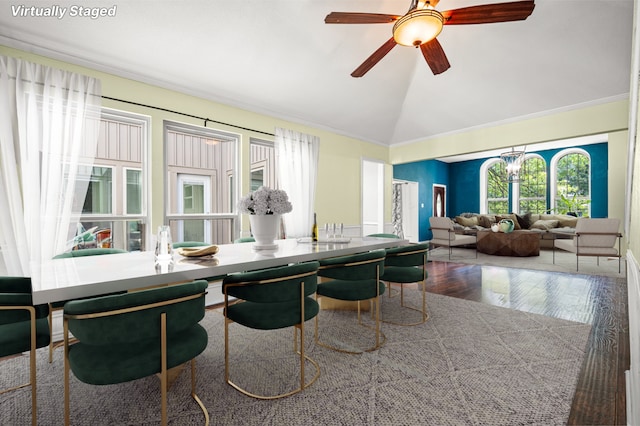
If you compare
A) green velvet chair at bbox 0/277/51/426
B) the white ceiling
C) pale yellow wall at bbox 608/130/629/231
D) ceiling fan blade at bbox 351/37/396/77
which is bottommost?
green velvet chair at bbox 0/277/51/426

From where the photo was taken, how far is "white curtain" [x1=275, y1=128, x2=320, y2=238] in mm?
4309

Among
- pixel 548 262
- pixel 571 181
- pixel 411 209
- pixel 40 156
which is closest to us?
pixel 40 156

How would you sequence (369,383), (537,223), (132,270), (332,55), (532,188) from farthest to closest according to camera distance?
(532,188)
(537,223)
(332,55)
(369,383)
(132,270)

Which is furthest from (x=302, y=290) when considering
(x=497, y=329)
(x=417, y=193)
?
(x=417, y=193)

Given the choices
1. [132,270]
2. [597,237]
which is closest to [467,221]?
[597,237]

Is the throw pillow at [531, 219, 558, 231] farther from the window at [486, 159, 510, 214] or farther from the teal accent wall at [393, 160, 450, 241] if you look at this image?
the teal accent wall at [393, 160, 450, 241]

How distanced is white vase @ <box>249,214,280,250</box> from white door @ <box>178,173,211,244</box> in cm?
168

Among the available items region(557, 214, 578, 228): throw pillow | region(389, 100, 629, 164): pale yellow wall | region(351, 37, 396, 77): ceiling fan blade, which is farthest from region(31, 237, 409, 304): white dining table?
region(557, 214, 578, 228): throw pillow

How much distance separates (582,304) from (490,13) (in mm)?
3209

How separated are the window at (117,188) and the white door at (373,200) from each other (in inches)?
167

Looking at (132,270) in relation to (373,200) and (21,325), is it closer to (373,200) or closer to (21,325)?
(21,325)

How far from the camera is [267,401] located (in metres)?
1.66

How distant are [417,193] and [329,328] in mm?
7336

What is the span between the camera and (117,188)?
10.2ft
